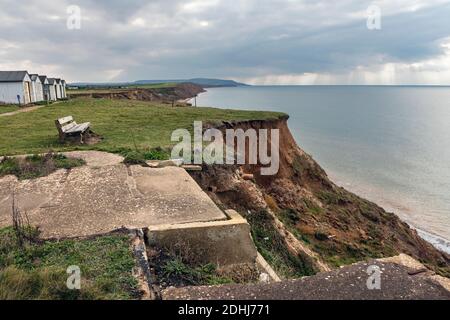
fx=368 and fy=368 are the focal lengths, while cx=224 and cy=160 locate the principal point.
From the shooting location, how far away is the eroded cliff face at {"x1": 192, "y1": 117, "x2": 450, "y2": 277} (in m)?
10.3

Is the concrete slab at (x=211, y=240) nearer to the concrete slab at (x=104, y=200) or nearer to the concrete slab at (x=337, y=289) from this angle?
the concrete slab at (x=104, y=200)

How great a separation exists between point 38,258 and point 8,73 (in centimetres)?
3868

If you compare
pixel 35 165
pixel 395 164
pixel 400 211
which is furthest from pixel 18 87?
pixel 395 164

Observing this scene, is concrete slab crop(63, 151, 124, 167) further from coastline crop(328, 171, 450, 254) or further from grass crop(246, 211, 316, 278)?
coastline crop(328, 171, 450, 254)

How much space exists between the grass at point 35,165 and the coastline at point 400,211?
1893 centimetres

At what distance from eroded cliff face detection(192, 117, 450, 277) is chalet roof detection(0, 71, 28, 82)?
26.6 m

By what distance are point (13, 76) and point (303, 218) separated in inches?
1309

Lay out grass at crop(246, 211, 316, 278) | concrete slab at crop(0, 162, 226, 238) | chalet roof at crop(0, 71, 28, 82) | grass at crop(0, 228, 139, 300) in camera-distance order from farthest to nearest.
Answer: chalet roof at crop(0, 71, 28, 82)
grass at crop(246, 211, 316, 278)
concrete slab at crop(0, 162, 226, 238)
grass at crop(0, 228, 139, 300)

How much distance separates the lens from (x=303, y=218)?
15781mm

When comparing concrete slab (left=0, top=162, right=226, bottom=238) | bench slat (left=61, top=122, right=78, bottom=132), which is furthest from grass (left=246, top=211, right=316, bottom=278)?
bench slat (left=61, top=122, right=78, bottom=132)

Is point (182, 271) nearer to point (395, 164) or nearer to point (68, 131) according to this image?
point (68, 131)

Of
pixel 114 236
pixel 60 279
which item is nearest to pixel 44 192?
pixel 114 236

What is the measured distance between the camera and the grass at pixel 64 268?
3.69m

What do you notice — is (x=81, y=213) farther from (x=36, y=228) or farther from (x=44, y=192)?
(x=44, y=192)
